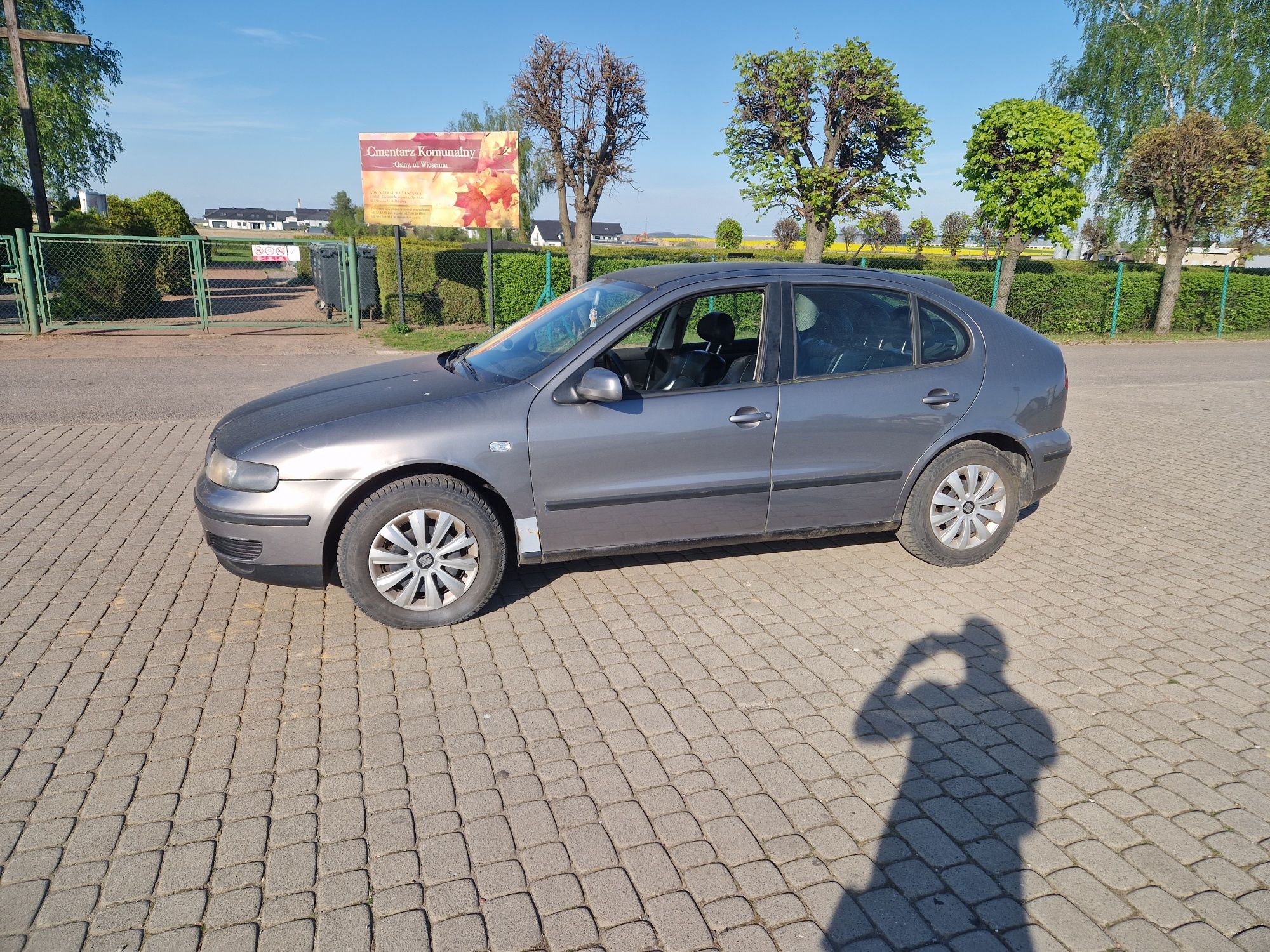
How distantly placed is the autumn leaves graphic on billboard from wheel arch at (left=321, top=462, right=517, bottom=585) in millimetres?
13789

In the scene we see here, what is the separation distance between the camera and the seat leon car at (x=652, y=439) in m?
4.19

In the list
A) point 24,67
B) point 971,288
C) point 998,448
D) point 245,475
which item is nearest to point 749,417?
point 998,448

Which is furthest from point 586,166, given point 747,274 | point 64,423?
point 747,274

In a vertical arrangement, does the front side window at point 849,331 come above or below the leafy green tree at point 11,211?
below

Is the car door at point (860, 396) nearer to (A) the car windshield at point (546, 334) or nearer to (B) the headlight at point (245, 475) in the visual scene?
(A) the car windshield at point (546, 334)

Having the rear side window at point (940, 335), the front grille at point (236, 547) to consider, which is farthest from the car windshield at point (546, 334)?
the rear side window at point (940, 335)

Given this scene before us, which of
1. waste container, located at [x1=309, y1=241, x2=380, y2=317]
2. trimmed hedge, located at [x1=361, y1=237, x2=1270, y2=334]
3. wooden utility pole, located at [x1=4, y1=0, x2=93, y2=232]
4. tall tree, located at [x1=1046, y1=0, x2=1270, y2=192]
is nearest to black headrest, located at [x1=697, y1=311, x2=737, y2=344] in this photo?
trimmed hedge, located at [x1=361, y1=237, x2=1270, y2=334]

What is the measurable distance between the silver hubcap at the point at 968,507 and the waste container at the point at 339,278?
1655 cm

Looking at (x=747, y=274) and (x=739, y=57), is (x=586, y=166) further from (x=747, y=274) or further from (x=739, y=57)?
(x=747, y=274)

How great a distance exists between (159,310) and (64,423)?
12401 millimetres

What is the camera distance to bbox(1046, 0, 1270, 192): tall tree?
81.4ft

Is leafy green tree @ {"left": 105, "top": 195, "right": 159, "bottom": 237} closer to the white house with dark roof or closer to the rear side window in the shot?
the rear side window

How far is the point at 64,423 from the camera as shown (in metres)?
8.91

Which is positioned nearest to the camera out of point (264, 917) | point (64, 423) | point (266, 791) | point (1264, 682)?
point (264, 917)
